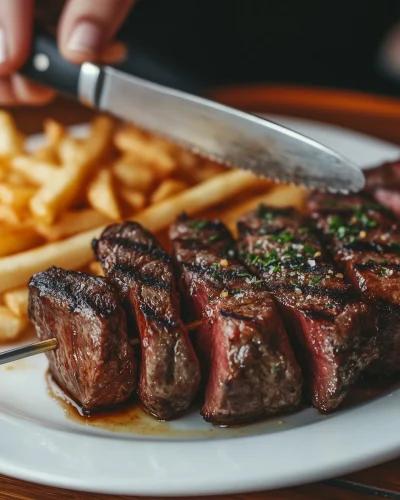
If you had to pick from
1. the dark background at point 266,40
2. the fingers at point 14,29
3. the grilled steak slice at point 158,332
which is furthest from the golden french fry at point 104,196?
the dark background at point 266,40

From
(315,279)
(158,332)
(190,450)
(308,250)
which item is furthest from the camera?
(308,250)

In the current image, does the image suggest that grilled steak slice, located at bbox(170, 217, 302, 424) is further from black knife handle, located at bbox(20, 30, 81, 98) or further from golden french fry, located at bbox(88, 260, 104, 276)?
black knife handle, located at bbox(20, 30, 81, 98)

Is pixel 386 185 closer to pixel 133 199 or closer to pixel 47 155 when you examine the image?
pixel 133 199

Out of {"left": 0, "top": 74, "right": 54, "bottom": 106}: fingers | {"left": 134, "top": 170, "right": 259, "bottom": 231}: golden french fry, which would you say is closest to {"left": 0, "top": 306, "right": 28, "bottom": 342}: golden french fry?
{"left": 134, "top": 170, "right": 259, "bottom": 231}: golden french fry

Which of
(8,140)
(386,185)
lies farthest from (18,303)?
Result: (386,185)

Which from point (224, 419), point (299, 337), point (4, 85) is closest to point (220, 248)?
point (299, 337)

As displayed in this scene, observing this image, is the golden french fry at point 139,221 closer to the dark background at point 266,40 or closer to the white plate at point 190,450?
the white plate at point 190,450
